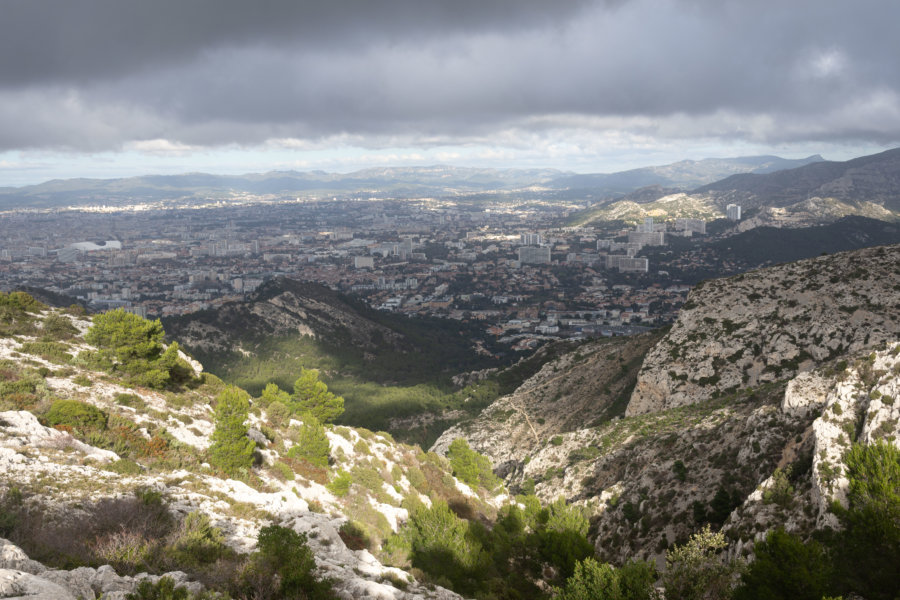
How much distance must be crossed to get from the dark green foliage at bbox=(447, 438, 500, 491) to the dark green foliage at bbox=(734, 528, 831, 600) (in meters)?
21.6

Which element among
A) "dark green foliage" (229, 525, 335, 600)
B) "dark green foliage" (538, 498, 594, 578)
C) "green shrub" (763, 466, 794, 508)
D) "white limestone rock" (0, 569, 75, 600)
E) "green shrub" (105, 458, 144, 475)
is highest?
"white limestone rock" (0, 569, 75, 600)

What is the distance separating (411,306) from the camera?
14375 cm

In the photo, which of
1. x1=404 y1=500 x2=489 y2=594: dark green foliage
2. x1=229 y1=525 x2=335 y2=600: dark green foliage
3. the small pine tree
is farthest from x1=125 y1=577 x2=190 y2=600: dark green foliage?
the small pine tree

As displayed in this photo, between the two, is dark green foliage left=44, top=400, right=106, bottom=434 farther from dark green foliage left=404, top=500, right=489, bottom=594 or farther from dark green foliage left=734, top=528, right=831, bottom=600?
dark green foliage left=734, top=528, right=831, bottom=600

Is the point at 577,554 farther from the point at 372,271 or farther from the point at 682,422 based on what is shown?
the point at 372,271

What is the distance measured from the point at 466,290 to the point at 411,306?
27.5 metres

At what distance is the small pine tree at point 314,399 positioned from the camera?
103 ft

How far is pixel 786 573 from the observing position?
10.9 m

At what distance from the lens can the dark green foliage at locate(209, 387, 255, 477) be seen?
18797mm

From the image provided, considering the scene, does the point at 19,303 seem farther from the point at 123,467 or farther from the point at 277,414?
the point at 123,467

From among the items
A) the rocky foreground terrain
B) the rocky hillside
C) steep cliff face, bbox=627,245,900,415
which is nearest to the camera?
the rocky hillside

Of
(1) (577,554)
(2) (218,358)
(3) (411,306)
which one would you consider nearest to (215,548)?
(1) (577,554)

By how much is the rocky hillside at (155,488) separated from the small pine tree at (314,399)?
6.98 feet

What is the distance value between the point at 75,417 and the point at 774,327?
Answer: 42080 mm
